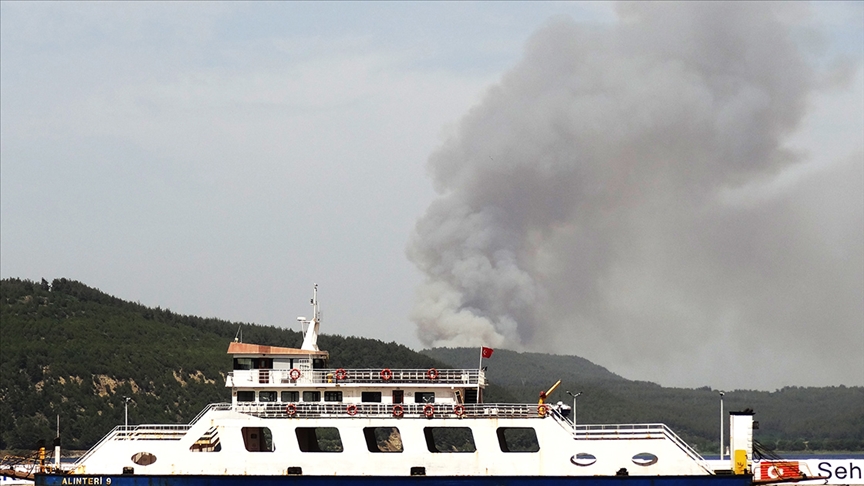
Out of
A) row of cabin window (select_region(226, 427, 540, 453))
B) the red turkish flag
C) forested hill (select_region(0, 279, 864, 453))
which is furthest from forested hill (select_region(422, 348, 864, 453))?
the red turkish flag

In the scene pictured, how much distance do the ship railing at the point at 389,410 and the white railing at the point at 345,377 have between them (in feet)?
3.93

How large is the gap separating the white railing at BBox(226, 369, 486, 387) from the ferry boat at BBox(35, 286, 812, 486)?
0.31 ft

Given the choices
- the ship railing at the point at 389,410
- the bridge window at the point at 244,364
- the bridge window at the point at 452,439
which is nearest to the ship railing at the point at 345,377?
the bridge window at the point at 244,364

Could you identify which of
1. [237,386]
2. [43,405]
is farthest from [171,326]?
[237,386]

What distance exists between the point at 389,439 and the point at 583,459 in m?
45.5

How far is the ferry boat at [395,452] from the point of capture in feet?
154

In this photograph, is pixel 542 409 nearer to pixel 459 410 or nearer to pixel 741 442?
pixel 459 410

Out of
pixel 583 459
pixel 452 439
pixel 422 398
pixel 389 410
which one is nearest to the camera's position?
pixel 583 459

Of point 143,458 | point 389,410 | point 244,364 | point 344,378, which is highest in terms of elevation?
point 244,364

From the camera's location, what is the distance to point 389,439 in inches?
3605

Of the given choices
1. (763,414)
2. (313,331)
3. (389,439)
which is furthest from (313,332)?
(763,414)

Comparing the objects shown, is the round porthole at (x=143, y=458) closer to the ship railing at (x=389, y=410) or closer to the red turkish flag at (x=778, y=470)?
the ship railing at (x=389, y=410)

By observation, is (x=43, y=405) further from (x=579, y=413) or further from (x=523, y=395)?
(x=523, y=395)

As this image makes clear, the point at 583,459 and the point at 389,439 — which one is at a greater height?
the point at 389,439
